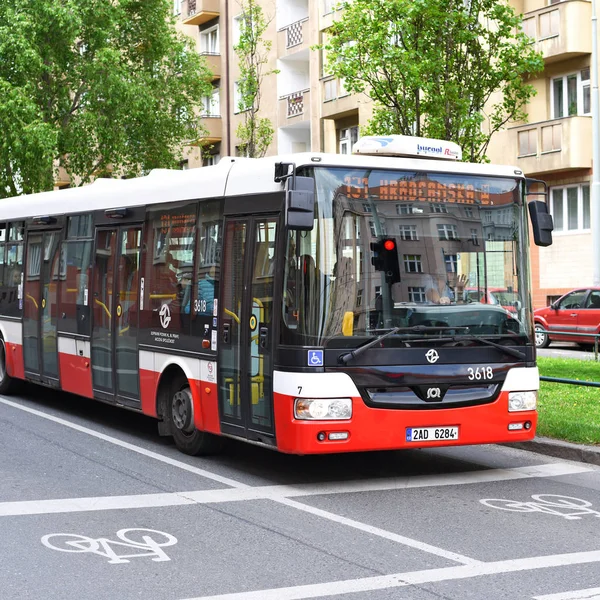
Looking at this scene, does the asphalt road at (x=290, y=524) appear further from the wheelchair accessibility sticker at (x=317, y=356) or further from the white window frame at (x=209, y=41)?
the white window frame at (x=209, y=41)

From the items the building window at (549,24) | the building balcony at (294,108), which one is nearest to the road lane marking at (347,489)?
the building window at (549,24)

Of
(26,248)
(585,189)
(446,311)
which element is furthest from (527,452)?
(585,189)

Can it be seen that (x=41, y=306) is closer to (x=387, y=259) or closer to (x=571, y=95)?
(x=387, y=259)

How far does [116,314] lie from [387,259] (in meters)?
4.15

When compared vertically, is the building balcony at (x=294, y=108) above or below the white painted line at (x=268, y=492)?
above

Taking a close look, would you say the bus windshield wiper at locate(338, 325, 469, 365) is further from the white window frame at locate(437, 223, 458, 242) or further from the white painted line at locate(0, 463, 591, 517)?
the white painted line at locate(0, 463, 591, 517)

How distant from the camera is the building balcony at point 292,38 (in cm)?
4169

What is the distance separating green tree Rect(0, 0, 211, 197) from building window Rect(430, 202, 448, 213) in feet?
70.9

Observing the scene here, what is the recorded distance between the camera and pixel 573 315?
29.1 meters

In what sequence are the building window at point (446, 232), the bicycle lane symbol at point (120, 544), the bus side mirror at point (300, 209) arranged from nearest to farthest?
the bicycle lane symbol at point (120, 544) < the bus side mirror at point (300, 209) < the building window at point (446, 232)

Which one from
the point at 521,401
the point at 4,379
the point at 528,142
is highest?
the point at 528,142

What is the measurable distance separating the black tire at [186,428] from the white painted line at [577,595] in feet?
16.7

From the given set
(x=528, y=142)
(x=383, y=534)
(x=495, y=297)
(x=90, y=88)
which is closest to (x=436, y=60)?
(x=495, y=297)

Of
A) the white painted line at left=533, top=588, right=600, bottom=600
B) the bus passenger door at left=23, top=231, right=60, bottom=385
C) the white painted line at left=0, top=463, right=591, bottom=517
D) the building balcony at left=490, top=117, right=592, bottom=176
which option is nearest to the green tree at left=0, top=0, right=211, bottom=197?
the building balcony at left=490, top=117, right=592, bottom=176
